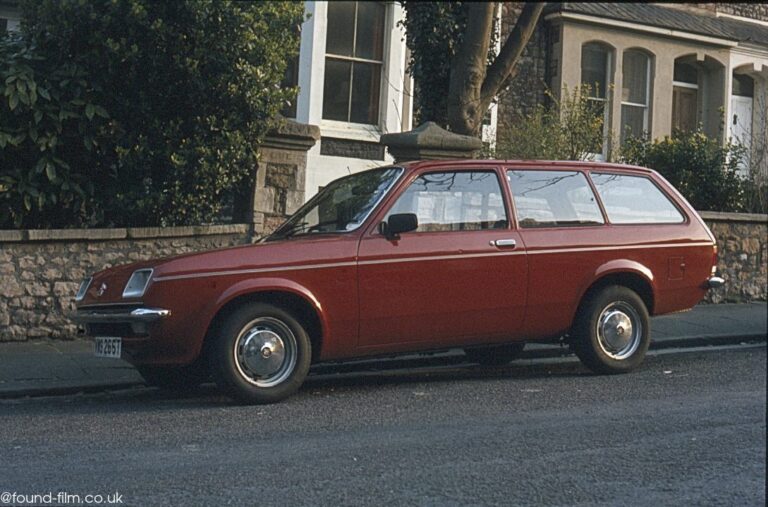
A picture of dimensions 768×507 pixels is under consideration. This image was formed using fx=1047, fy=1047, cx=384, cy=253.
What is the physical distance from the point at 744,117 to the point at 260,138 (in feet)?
35.8

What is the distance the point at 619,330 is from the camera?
8.98 meters

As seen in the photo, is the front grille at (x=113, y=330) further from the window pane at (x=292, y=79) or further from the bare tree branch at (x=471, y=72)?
the window pane at (x=292, y=79)

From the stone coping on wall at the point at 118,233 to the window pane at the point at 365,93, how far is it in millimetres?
7450

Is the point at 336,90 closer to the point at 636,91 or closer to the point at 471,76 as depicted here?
the point at 471,76

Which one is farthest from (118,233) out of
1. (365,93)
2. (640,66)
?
(640,66)

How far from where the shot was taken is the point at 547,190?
8.99 m

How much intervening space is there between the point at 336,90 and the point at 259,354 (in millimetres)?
11729

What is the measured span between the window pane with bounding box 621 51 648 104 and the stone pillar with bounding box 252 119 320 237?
1133cm

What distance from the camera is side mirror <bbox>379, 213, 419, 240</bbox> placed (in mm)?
8023

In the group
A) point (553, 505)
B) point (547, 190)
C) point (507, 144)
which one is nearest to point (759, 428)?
point (553, 505)

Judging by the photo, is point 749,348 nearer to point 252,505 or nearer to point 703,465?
point 703,465

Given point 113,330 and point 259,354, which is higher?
point 113,330

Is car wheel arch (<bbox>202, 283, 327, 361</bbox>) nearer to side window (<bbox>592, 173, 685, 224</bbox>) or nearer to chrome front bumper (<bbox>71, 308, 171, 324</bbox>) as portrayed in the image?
chrome front bumper (<bbox>71, 308, 171, 324</bbox>)

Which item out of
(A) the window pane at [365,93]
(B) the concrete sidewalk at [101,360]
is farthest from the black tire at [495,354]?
(A) the window pane at [365,93]
